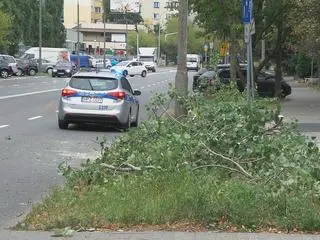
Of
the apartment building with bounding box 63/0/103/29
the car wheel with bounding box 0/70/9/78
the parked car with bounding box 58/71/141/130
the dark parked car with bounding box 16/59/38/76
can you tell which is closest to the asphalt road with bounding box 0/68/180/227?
the parked car with bounding box 58/71/141/130

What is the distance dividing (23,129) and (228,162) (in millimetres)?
10122

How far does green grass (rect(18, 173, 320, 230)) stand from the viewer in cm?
684

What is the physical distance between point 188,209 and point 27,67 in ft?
194

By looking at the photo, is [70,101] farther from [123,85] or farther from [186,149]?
[186,149]

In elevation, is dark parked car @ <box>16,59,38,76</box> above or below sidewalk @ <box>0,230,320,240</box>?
below

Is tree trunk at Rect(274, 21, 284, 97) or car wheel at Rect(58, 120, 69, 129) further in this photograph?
tree trunk at Rect(274, 21, 284, 97)

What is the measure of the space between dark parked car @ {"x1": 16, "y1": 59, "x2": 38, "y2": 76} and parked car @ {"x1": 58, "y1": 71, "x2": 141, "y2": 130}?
4480 centimetres

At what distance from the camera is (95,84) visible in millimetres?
17875

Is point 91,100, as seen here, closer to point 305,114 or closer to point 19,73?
point 305,114

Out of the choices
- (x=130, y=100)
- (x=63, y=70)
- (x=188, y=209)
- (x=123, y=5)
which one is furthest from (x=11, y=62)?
(x=123, y=5)

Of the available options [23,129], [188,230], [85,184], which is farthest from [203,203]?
[23,129]

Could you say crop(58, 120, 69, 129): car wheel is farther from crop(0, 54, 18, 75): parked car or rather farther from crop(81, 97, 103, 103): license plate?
crop(0, 54, 18, 75): parked car

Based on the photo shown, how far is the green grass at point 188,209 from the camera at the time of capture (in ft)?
22.4

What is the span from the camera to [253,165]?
327 inches
